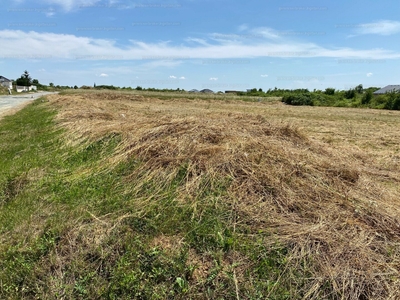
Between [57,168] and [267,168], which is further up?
[267,168]

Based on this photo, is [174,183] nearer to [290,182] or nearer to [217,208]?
[217,208]

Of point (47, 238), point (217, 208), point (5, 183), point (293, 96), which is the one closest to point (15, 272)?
point (47, 238)

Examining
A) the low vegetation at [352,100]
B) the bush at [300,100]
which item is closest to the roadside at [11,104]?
the bush at [300,100]

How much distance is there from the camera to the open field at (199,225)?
1935mm

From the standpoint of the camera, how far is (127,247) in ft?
7.39

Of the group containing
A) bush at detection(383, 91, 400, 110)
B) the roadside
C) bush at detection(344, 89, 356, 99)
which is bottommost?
the roadside

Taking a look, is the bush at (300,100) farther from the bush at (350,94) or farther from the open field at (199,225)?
the open field at (199,225)

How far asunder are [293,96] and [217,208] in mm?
30253

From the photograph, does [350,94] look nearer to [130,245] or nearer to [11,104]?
[11,104]

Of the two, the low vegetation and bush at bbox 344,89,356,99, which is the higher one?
bush at bbox 344,89,356,99

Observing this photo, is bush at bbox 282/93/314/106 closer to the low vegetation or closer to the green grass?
the low vegetation

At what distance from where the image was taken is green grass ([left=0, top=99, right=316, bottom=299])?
6.31 ft

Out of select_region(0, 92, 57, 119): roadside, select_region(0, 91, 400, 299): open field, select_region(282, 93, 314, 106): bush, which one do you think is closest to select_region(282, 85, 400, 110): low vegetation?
select_region(282, 93, 314, 106): bush

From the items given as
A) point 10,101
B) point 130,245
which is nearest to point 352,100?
point 130,245
